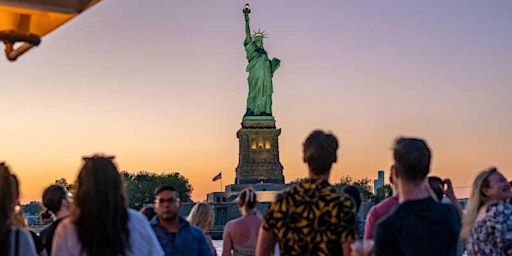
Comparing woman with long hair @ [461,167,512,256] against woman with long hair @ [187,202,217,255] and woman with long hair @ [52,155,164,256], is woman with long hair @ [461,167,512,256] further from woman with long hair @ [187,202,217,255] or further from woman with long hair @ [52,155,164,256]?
woman with long hair @ [52,155,164,256]

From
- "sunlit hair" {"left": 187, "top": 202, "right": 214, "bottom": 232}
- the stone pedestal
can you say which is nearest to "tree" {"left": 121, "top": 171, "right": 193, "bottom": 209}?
the stone pedestal

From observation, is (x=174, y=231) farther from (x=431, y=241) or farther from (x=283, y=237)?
(x=431, y=241)

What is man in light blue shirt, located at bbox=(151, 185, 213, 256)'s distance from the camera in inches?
252

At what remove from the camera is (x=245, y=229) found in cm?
772

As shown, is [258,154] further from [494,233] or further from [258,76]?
[494,233]

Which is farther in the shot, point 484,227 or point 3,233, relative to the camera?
point 484,227

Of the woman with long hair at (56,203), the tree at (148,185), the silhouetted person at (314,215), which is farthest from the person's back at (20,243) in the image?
the tree at (148,185)

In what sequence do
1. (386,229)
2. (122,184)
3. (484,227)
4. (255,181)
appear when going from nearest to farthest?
1. (386,229)
2. (122,184)
3. (484,227)
4. (255,181)

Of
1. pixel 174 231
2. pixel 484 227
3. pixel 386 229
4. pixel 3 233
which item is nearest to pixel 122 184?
pixel 3 233

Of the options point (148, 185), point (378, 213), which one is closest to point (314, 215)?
point (378, 213)

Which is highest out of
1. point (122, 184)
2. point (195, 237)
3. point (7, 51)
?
point (7, 51)

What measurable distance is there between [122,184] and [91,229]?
31cm

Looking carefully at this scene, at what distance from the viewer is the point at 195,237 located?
21.5ft

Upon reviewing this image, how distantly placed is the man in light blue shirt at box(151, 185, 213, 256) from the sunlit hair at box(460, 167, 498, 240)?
2088 millimetres
